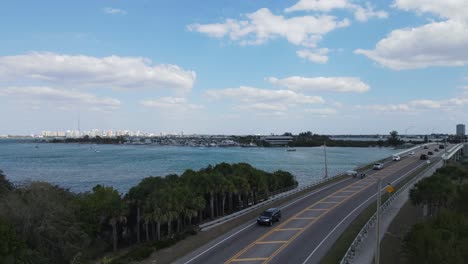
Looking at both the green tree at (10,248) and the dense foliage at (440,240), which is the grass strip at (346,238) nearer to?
the dense foliage at (440,240)

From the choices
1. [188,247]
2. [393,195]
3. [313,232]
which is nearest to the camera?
[188,247]

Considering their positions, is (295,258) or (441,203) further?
(441,203)

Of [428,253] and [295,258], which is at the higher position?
[428,253]

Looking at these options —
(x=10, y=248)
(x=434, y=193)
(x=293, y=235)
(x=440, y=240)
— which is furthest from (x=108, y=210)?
(x=434, y=193)

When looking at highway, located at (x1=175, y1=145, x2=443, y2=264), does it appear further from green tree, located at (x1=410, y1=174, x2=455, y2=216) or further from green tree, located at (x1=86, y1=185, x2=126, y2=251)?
green tree, located at (x1=86, y1=185, x2=126, y2=251)

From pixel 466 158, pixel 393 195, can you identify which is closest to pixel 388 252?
pixel 393 195

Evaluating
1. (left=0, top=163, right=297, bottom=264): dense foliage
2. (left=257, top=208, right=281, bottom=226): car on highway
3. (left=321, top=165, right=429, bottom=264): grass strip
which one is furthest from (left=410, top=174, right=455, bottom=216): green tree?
(left=0, top=163, right=297, bottom=264): dense foliage

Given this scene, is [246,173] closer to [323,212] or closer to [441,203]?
[323,212]
